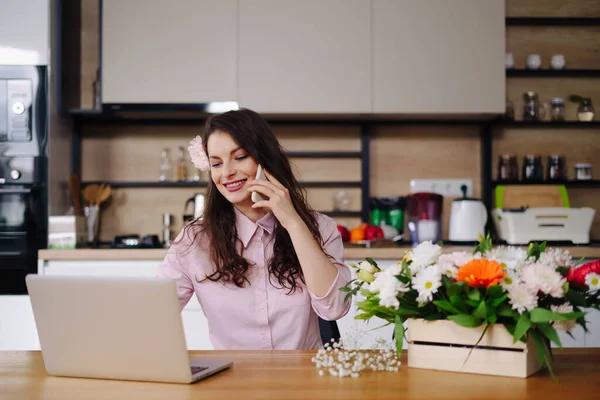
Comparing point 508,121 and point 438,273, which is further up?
point 508,121

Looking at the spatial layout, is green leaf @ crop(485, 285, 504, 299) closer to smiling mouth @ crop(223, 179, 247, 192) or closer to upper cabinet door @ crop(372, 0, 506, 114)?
smiling mouth @ crop(223, 179, 247, 192)

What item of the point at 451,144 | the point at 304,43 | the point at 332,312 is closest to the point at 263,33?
the point at 304,43

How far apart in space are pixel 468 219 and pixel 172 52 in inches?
66.4

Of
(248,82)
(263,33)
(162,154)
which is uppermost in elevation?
(263,33)

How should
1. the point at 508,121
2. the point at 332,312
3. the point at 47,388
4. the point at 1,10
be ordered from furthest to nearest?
the point at 508,121 → the point at 1,10 → the point at 332,312 → the point at 47,388

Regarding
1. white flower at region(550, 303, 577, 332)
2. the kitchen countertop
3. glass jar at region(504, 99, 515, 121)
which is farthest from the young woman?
glass jar at region(504, 99, 515, 121)

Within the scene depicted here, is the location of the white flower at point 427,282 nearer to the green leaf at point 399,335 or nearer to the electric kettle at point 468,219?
the green leaf at point 399,335

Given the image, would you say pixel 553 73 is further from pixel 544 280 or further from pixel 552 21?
pixel 544 280

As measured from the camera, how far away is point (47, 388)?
44.3 inches

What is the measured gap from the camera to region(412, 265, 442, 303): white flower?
3.79 feet

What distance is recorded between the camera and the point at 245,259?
5.75ft

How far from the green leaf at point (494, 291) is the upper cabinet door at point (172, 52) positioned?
235cm

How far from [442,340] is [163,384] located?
19.7 inches

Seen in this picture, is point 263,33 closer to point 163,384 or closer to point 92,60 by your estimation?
point 92,60
